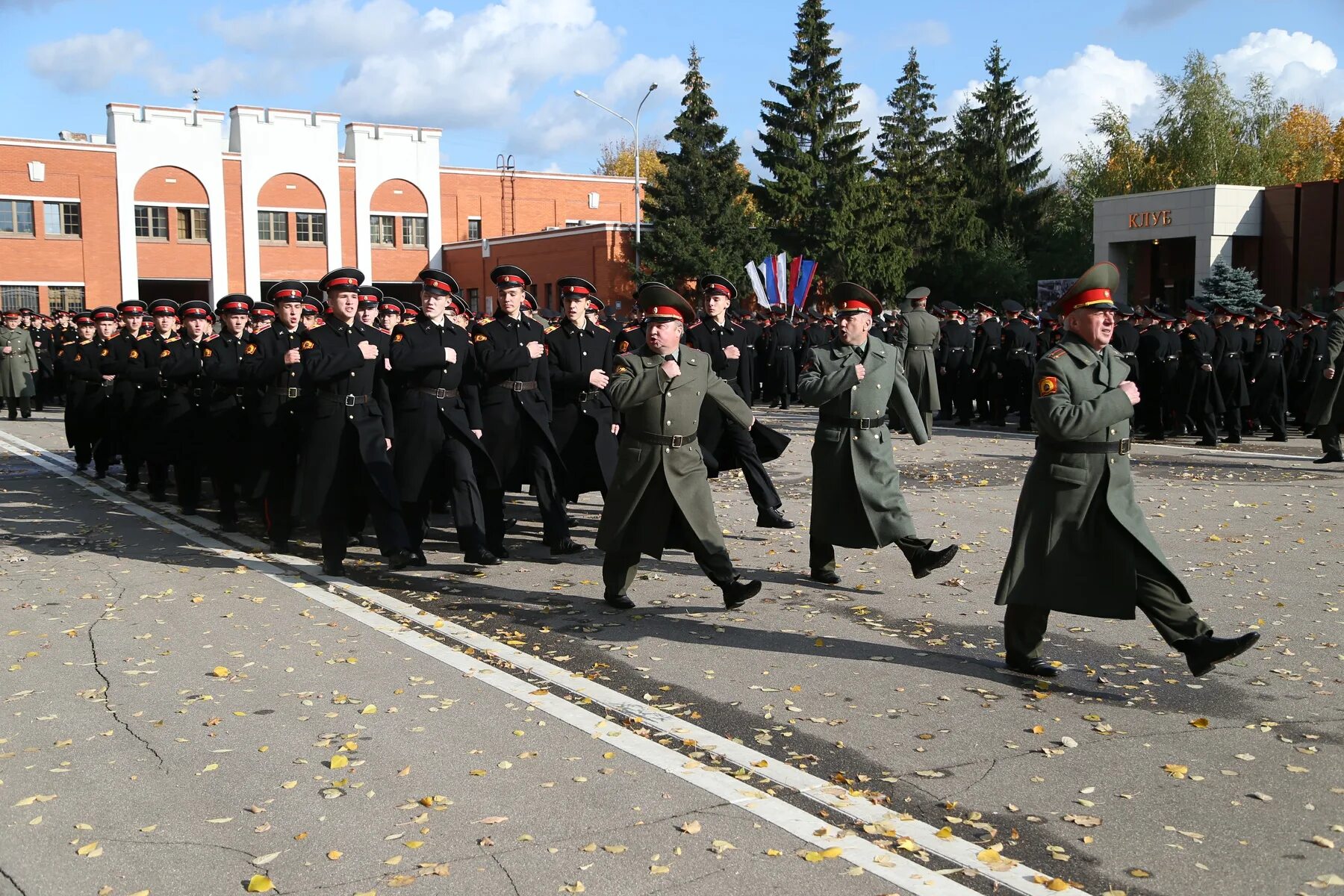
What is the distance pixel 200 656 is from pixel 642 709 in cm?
264

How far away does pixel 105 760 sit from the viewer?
5375 millimetres

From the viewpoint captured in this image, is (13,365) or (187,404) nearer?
(187,404)

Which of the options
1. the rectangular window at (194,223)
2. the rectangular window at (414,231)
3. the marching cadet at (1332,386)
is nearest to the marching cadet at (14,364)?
the marching cadet at (1332,386)

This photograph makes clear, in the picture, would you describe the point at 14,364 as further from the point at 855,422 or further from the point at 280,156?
the point at 280,156

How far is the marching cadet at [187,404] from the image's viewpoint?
41.7 feet

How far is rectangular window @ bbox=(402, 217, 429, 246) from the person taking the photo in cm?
6850

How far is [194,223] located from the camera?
62.0 metres

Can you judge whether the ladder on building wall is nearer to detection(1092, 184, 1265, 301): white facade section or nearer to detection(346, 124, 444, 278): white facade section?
detection(346, 124, 444, 278): white facade section

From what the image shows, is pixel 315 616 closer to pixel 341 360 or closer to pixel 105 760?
pixel 341 360

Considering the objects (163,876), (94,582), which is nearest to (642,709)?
(163,876)

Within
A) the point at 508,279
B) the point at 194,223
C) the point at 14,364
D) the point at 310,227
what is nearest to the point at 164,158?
the point at 194,223

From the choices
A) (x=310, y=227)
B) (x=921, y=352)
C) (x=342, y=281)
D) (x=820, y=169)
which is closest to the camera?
(x=342, y=281)

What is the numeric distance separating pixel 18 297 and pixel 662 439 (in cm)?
5721

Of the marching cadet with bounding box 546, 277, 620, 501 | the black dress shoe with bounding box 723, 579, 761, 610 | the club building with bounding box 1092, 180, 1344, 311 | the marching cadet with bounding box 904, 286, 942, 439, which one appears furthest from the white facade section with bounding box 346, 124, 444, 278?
the black dress shoe with bounding box 723, 579, 761, 610
